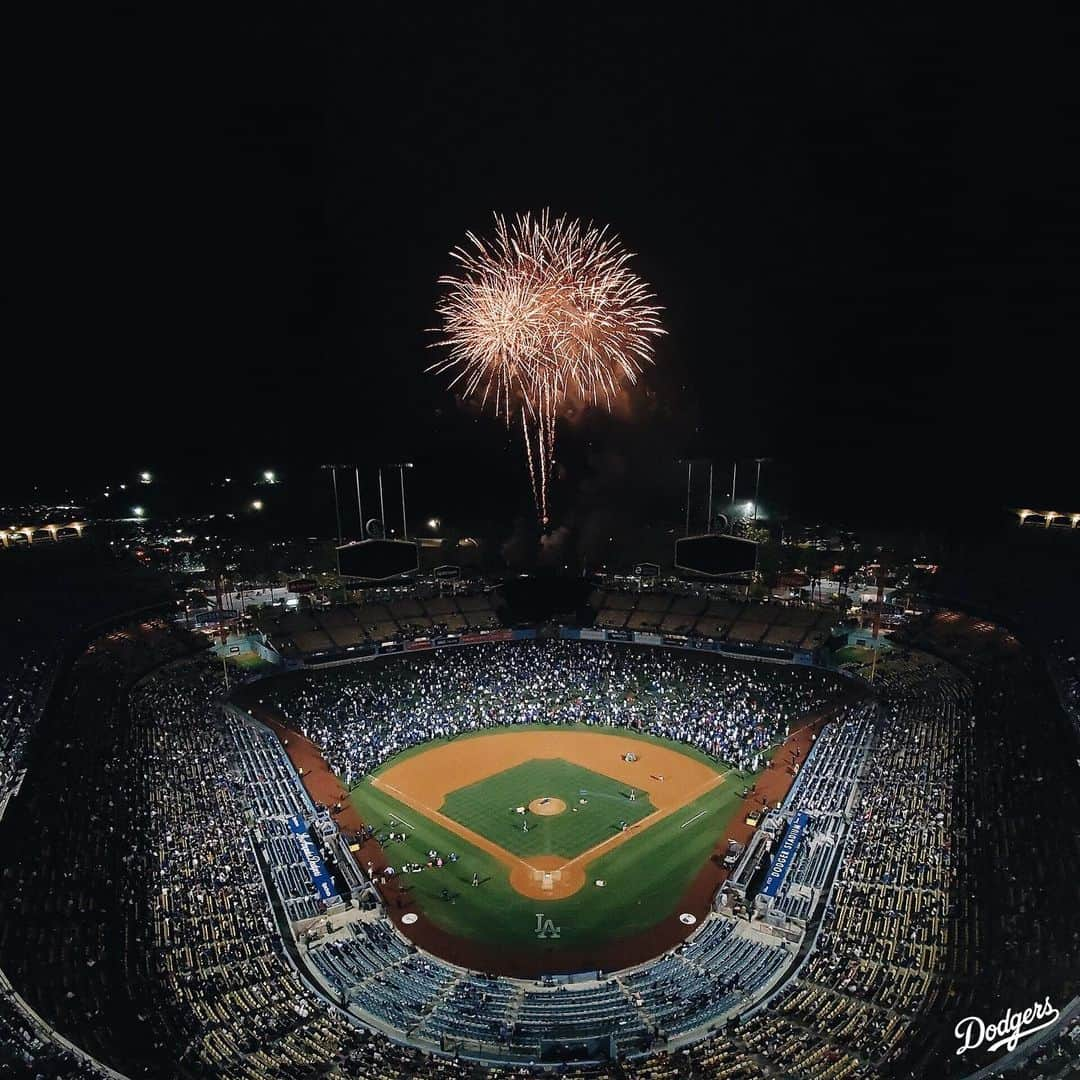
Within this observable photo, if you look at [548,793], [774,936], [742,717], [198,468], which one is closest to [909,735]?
[742,717]

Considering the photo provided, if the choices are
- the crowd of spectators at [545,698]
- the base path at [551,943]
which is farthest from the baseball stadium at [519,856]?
the crowd of spectators at [545,698]

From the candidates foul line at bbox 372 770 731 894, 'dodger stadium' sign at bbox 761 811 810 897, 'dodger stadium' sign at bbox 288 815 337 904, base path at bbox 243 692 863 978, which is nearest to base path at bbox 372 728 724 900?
foul line at bbox 372 770 731 894

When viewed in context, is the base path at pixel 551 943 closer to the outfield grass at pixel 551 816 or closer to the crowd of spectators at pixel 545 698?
the outfield grass at pixel 551 816

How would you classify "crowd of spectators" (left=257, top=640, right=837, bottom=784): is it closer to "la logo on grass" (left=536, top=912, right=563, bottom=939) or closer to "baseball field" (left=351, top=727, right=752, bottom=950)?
"baseball field" (left=351, top=727, right=752, bottom=950)

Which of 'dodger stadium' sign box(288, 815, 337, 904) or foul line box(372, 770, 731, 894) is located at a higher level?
'dodger stadium' sign box(288, 815, 337, 904)

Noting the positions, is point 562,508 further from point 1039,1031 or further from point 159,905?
point 1039,1031

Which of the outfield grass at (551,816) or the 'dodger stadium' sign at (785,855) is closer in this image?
the 'dodger stadium' sign at (785,855)
